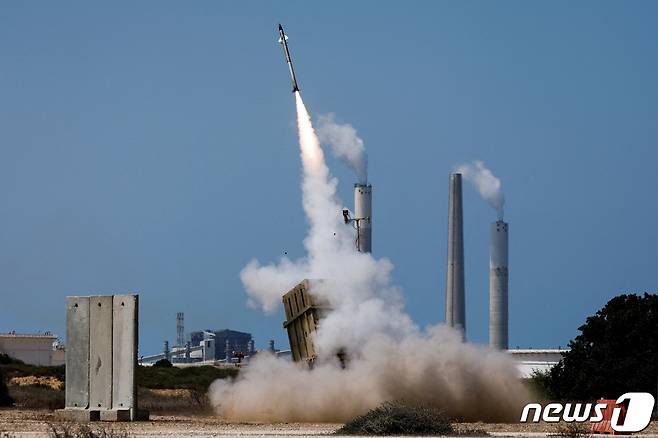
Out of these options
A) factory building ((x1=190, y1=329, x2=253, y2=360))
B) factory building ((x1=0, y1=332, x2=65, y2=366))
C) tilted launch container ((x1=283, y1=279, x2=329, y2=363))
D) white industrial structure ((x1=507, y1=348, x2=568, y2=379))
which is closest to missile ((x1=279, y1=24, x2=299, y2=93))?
tilted launch container ((x1=283, y1=279, x2=329, y2=363))

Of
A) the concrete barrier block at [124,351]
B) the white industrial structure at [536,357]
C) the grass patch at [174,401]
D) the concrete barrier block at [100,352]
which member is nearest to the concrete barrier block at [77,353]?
the concrete barrier block at [100,352]

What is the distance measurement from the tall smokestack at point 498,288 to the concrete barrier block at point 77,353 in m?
69.5

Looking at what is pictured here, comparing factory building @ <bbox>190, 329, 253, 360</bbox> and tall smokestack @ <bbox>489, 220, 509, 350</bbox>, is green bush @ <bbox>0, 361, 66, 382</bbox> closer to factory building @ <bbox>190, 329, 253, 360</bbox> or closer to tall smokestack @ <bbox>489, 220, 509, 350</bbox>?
tall smokestack @ <bbox>489, 220, 509, 350</bbox>

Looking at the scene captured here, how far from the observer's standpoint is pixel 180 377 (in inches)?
2940

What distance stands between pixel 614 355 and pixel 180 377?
84.0 ft

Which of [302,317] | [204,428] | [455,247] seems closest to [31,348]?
[455,247]

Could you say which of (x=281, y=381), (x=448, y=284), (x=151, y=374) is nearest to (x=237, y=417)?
(x=281, y=381)

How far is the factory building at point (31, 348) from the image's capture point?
4264 inches

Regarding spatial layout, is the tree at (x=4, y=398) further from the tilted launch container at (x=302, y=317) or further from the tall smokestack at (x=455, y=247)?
the tall smokestack at (x=455, y=247)

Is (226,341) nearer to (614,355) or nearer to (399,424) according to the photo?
(614,355)

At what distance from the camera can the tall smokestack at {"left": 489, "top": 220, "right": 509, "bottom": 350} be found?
108m

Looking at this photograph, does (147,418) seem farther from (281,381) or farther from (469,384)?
(469,384)

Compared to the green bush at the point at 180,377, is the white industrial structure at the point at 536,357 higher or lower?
higher

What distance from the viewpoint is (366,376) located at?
1647 inches
